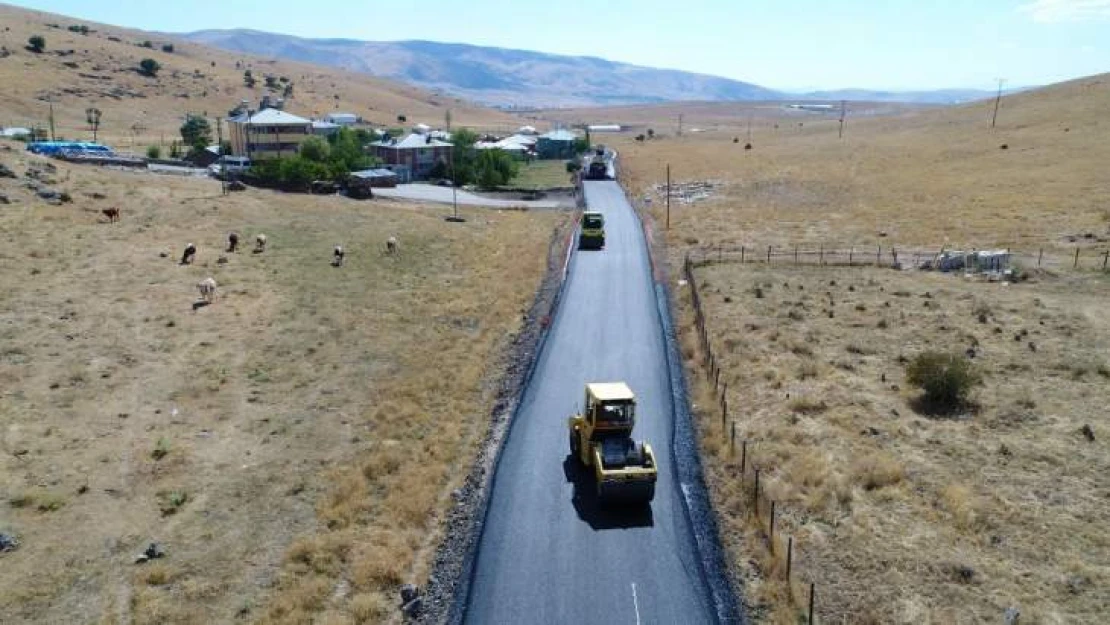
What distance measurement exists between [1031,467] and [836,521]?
8079mm

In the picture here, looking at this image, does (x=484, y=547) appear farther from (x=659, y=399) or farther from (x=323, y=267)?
(x=323, y=267)

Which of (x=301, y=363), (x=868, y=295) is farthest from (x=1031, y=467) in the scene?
(x=301, y=363)

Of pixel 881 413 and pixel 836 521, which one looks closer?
pixel 836 521

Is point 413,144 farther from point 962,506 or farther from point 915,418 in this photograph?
point 962,506

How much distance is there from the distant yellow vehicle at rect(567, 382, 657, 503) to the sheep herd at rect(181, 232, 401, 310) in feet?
88.9

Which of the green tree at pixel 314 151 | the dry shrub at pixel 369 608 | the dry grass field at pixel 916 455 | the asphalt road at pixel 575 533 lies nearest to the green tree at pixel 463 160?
the green tree at pixel 314 151

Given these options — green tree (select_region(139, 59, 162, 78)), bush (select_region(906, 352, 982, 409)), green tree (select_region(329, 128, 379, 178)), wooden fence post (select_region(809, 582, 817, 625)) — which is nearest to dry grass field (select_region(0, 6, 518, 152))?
green tree (select_region(139, 59, 162, 78))

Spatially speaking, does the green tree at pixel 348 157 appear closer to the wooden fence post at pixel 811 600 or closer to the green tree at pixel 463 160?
Answer: the green tree at pixel 463 160

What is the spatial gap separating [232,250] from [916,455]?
149 ft

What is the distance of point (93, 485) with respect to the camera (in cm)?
2359

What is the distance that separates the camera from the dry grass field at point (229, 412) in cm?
1938

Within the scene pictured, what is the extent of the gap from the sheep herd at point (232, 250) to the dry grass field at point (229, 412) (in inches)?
26.9

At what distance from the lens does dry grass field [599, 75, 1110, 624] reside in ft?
63.0

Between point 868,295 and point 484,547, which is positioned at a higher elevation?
point 868,295
